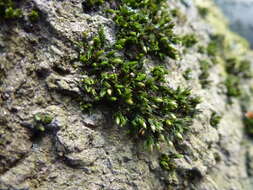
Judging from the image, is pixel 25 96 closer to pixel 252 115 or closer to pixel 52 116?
pixel 52 116

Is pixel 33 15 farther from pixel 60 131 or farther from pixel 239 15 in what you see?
pixel 239 15

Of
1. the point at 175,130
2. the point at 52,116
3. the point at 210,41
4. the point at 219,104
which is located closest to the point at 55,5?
the point at 52,116

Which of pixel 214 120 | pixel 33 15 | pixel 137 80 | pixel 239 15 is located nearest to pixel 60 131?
pixel 137 80

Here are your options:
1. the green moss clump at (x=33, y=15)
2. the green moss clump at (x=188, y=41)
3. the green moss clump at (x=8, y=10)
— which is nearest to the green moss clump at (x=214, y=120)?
the green moss clump at (x=188, y=41)

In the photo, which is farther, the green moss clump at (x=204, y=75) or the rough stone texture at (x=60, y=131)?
the green moss clump at (x=204, y=75)

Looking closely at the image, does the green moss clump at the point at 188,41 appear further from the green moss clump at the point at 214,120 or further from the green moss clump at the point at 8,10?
the green moss clump at the point at 8,10

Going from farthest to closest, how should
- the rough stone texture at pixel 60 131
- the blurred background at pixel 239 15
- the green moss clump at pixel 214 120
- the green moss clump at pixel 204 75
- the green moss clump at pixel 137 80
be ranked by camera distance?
the blurred background at pixel 239 15
the green moss clump at pixel 204 75
the green moss clump at pixel 214 120
the green moss clump at pixel 137 80
the rough stone texture at pixel 60 131

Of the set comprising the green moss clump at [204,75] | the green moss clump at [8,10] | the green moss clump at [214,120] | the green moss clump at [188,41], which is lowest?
the green moss clump at [214,120]

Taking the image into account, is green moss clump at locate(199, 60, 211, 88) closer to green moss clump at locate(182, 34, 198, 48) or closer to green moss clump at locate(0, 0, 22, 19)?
green moss clump at locate(182, 34, 198, 48)
